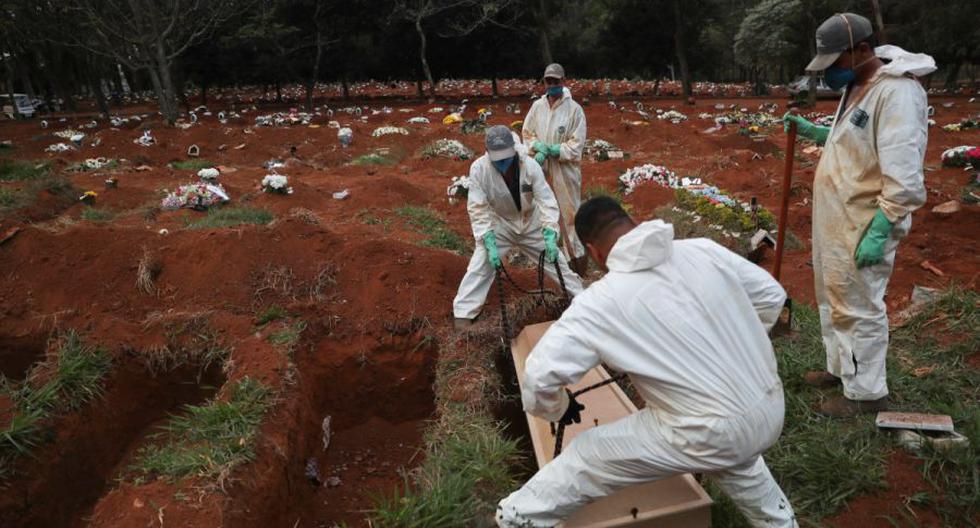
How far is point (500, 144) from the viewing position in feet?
14.6

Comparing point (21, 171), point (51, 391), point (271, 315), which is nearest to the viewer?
point (51, 391)

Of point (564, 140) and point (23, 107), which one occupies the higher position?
point (564, 140)

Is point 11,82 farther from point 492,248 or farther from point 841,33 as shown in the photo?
point 841,33

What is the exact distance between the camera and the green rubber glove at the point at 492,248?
15.1ft

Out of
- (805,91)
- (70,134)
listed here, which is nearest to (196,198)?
(70,134)

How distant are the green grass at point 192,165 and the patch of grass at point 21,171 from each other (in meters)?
2.23

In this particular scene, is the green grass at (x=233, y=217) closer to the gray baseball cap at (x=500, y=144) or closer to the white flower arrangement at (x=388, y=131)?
the gray baseball cap at (x=500, y=144)

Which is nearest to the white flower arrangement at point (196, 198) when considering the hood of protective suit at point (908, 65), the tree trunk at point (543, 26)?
the hood of protective suit at point (908, 65)

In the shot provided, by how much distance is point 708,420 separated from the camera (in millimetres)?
2158

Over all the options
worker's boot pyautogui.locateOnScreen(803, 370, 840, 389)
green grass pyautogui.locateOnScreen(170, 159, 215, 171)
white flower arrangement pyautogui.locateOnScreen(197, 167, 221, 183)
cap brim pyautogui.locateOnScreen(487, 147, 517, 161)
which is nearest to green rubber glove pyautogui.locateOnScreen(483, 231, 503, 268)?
cap brim pyautogui.locateOnScreen(487, 147, 517, 161)

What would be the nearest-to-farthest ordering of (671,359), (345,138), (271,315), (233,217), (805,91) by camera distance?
1. (671,359)
2. (271,315)
3. (233,217)
4. (345,138)
5. (805,91)

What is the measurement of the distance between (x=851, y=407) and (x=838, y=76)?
1862 mm

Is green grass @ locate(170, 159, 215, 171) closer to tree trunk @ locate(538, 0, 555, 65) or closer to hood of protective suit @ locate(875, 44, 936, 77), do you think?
hood of protective suit @ locate(875, 44, 936, 77)

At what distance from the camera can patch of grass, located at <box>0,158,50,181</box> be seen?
11102 mm
